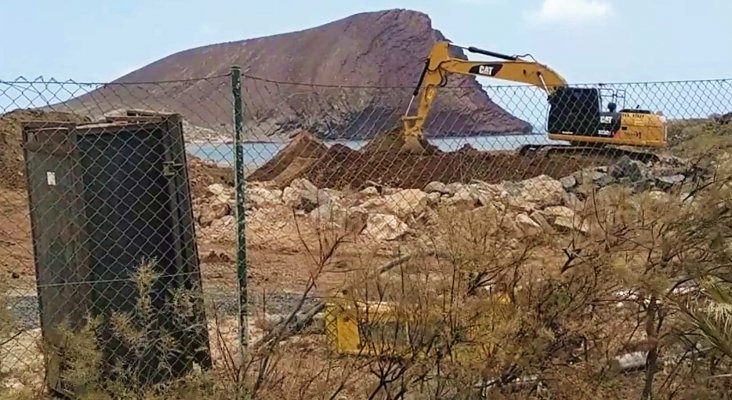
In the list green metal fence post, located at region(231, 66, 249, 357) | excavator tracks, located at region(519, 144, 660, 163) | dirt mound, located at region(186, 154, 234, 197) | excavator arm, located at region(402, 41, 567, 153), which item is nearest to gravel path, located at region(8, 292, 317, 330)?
green metal fence post, located at region(231, 66, 249, 357)

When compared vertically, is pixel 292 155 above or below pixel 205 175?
above

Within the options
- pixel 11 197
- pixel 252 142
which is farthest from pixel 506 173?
pixel 252 142

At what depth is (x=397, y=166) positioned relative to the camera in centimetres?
1875

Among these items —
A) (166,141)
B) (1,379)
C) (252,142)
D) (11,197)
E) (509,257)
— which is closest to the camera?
(1,379)

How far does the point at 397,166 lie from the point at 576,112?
4.37 metres

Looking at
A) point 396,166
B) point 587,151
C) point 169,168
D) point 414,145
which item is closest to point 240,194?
point 169,168

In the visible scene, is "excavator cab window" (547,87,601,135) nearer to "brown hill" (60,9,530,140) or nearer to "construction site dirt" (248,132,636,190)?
"construction site dirt" (248,132,636,190)

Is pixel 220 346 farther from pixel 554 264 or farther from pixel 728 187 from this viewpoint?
pixel 728 187

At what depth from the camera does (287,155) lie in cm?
1988

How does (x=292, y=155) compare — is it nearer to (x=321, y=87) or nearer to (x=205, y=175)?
(x=205, y=175)

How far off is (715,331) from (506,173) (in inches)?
561

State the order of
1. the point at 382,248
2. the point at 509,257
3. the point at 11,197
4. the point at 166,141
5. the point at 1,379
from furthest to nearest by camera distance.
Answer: the point at 11,197, the point at 382,248, the point at 166,141, the point at 509,257, the point at 1,379

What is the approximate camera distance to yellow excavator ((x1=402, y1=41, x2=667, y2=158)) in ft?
55.6

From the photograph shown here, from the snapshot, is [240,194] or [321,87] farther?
[321,87]
